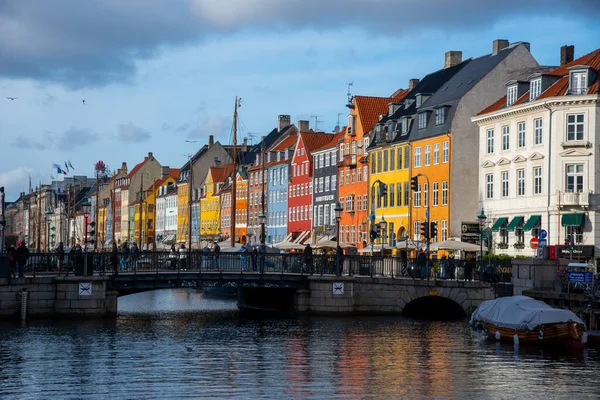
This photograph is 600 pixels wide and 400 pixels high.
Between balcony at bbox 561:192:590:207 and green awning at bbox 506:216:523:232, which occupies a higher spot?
balcony at bbox 561:192:590:207

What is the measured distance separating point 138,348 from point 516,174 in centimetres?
4002

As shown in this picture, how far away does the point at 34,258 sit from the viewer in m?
60.4

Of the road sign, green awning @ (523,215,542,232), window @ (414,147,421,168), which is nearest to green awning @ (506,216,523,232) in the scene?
green awning @ (523,215,542,232)

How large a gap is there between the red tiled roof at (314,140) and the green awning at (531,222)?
51.8 meters

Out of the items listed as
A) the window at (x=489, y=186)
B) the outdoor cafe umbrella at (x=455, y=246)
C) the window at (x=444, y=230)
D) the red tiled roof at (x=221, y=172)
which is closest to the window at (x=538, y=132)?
the window at (x=489, y=186)

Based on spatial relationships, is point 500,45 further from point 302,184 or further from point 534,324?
point 534,324

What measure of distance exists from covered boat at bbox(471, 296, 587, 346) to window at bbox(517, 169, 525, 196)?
29.6m

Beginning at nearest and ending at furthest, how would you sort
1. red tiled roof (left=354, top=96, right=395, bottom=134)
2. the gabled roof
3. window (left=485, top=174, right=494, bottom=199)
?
the gabled roof < window (left=485, top=174, right=494, bottom=199) < red tiled roof (left=354, top=96, right=395, bottom=134)

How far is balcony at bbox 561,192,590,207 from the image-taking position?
7156 centimetres

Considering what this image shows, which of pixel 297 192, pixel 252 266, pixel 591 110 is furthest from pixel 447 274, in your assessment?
pixel 297 192

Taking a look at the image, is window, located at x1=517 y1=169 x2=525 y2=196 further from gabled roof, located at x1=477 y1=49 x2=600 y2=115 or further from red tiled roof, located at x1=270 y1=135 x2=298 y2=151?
red tiled roof, located at x1=270 y1=135 x2=298 y2=151

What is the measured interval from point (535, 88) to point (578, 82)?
4703mm

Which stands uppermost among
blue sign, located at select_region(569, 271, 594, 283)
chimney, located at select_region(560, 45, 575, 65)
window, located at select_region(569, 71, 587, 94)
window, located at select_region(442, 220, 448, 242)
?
chimney, located at select_region(560, 45, 575, 65)

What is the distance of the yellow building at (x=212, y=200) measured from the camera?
526 feet
